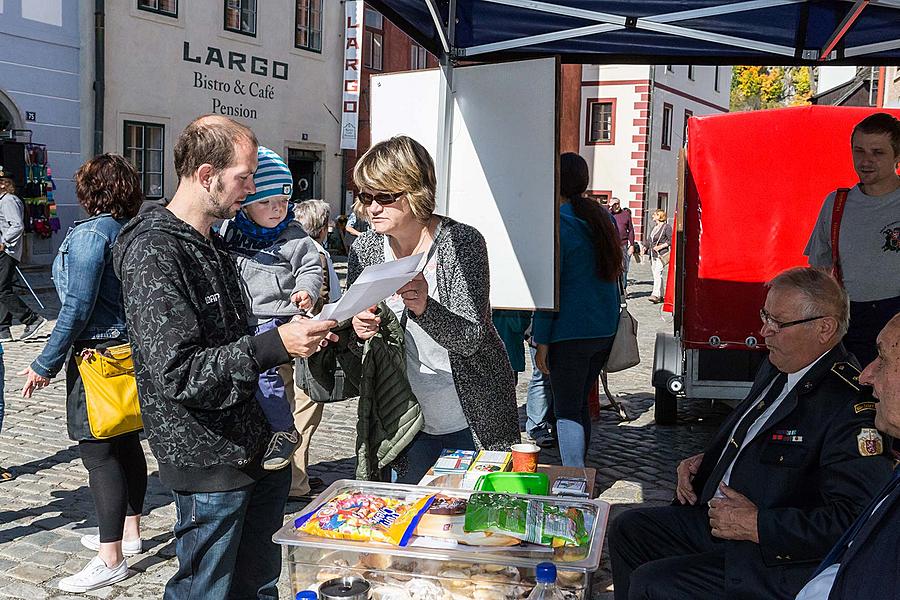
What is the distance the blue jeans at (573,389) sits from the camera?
4762 mm

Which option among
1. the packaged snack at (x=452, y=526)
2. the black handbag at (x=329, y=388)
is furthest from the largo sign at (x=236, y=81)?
the packaged snack at (x=452, y=526)

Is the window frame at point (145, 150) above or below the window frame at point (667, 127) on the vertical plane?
→ below

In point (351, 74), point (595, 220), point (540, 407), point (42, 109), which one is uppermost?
point (351, 74)

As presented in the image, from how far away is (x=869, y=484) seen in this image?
2.72 metres

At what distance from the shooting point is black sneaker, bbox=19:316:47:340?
1113 cm

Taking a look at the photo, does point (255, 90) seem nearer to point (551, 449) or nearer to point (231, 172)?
point (551, 449)

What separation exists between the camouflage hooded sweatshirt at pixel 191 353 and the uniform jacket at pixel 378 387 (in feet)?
1.63

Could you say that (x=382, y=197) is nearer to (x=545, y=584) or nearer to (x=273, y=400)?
(x=273, y=400)

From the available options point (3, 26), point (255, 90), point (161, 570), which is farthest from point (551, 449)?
point (255, 90)

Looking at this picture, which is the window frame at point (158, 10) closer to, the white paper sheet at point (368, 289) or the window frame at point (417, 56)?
the window frame at point (417, 56)

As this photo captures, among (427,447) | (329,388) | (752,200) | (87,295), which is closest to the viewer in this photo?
(329,388)

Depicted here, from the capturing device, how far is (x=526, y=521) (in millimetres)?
2279

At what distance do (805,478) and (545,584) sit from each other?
49.3 inches

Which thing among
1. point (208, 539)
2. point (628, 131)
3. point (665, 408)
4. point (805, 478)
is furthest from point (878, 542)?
point (628, 131)
